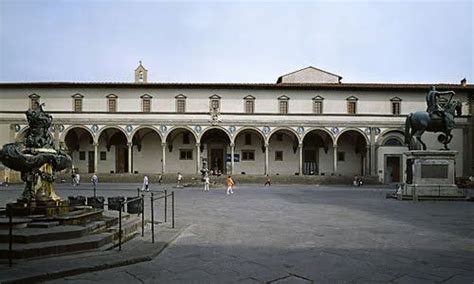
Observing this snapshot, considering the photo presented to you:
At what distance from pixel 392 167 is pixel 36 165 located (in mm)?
35244

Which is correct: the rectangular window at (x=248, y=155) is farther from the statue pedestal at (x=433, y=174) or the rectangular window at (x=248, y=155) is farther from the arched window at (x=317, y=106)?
the statue pedestal at (x=433, y=174)

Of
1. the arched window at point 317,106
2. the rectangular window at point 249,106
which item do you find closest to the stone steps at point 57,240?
the rectangular window at point 249,106

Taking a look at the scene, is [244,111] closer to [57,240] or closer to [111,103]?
[111,103]

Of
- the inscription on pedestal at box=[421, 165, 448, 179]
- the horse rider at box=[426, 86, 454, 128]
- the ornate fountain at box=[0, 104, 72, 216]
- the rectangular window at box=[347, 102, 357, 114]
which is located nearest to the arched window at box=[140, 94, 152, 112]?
the rectangular window at box=[347, 102, 357, 114]

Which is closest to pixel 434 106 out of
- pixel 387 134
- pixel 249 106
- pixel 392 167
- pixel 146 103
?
pixel 387 134

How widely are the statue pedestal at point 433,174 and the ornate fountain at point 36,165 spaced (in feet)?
50.6

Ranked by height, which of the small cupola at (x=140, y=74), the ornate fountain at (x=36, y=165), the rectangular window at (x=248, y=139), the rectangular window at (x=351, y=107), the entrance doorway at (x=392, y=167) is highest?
the small cupola at (x=140, y=74)

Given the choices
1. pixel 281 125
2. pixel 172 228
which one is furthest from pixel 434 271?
pixel 281 125

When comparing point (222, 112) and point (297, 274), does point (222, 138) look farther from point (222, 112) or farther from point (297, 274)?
point (297, 274)

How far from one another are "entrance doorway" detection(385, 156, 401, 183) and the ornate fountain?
34037 millimetres

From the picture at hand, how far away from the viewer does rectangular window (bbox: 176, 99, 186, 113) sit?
3688 cm

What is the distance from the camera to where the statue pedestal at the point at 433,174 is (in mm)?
17781

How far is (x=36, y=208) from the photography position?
7.75 m

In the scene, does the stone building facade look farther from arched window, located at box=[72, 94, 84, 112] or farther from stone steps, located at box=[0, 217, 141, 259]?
stone steps, located at box=[0, 217, 141, 259]
